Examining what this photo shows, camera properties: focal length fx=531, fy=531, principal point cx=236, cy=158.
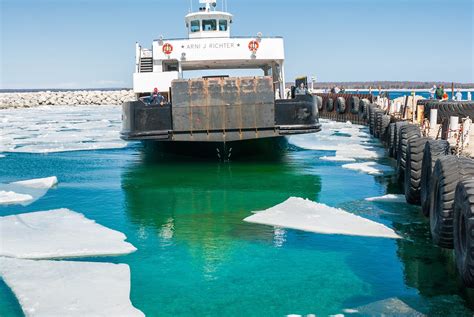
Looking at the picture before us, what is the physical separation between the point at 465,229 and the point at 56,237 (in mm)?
5153

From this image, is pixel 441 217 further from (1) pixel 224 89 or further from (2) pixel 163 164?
(2) pixel 163 164

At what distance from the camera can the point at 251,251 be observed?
22.1 feet

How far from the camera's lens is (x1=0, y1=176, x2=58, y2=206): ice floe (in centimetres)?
990

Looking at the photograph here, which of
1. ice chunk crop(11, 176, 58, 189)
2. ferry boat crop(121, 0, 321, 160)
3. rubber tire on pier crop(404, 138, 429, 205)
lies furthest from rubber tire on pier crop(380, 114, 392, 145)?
ice chunk crop(11, 176, 58, 189)

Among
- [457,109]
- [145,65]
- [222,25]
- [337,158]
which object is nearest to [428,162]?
[337,158]

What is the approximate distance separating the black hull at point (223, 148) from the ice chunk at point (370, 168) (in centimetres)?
209

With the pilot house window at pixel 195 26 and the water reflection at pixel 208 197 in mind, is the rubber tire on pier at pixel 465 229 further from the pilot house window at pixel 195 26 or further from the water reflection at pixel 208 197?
the pilot house window at pixel 195 26

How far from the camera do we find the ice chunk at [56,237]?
6605 mm

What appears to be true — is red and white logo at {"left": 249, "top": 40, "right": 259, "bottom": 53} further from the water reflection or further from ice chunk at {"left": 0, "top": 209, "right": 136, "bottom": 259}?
ice chunk at {"left": 0, "top": 209, "right": 136, "bottom": 259}

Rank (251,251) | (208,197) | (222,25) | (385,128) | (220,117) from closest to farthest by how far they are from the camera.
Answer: (251,251) → (208,197) → (220,117) → (385,128) → (222,25)

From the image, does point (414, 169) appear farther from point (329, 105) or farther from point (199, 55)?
point (329, 105)

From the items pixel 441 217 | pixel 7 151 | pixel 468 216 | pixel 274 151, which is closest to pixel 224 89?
pixel 274 151

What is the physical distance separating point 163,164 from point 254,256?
8774 mm

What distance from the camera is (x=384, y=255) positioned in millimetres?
6547
